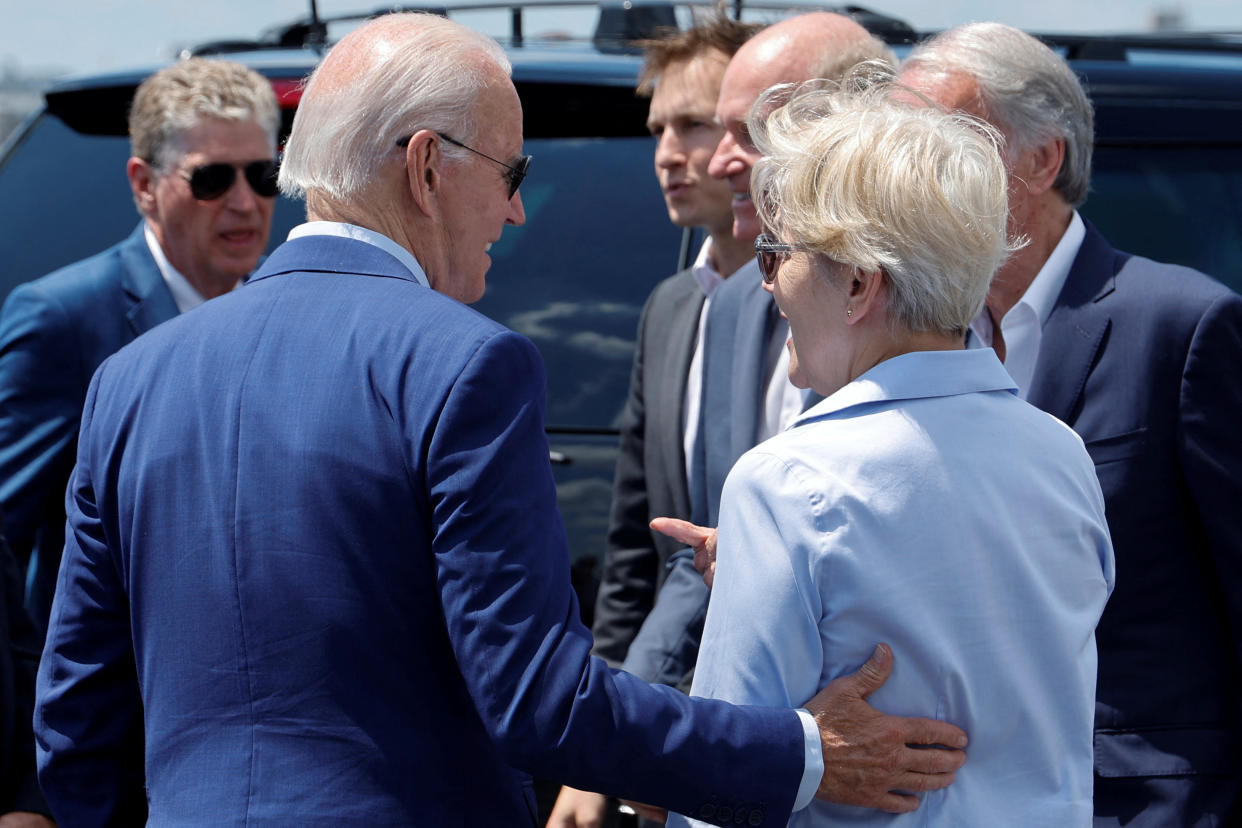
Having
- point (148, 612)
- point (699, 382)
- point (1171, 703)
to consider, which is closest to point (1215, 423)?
point (1171, 703)

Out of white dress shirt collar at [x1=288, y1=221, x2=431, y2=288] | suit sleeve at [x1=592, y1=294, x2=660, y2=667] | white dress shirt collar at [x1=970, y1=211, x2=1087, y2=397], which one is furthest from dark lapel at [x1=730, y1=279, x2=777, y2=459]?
white dress shirt collar at [x1=288, y1=221, x2=431, y2=288]

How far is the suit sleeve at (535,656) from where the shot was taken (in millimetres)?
1462

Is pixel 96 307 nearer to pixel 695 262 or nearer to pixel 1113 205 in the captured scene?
pixel 695 262

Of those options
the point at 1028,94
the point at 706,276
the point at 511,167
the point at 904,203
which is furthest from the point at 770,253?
the point at 706,276

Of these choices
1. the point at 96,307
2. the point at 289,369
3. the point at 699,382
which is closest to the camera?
the point at 289,369

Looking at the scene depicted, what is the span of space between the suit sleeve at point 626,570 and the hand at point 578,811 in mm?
316

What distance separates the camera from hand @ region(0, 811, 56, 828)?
2.16 metres

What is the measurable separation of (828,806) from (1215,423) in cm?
86

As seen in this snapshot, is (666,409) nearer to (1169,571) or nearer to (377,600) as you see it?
(1169,571)

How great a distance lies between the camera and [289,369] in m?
1.54

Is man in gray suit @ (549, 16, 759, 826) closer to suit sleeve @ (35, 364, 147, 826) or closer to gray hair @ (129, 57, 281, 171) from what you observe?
suit sleeve @ (35, 364, 147, 826)

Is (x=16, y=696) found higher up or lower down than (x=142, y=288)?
lower down

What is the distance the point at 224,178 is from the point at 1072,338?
1.95 meters

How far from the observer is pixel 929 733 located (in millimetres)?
1491
